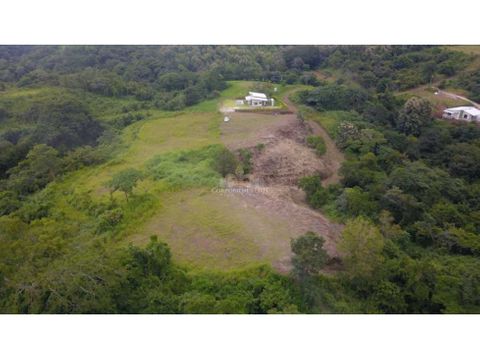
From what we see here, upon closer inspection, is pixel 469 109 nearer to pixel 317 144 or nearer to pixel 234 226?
pixel 317 144

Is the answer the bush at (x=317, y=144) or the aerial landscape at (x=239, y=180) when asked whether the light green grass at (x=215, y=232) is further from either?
the bush at (x=317, y=144)

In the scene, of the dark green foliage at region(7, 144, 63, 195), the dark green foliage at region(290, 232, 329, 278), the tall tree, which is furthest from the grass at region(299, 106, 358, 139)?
the dark green foliage at region(7, 144, 63, 195)

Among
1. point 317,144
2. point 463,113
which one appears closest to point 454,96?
point 463,113

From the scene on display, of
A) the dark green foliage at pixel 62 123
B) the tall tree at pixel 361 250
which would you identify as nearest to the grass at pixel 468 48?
the tall tree at pixel 361 250

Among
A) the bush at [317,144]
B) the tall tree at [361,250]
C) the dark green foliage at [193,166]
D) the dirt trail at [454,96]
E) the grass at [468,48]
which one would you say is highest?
the grass at [468,48]

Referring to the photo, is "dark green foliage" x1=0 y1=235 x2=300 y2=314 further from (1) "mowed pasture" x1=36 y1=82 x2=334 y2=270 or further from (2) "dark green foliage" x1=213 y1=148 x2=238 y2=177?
(2) "dark green foliage" x1=213 y1=148 x2=238 y2=177
